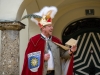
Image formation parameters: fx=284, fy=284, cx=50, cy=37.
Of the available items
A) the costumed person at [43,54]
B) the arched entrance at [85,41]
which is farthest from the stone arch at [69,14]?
the costumed person at [43,54]

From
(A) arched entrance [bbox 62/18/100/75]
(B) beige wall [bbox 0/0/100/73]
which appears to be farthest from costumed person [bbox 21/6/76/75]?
(A) arched entrance [bbox 62/18/100/75]

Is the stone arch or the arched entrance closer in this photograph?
the stone arch

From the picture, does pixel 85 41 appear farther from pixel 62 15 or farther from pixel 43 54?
pixel 43 54

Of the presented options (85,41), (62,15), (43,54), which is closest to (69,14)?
(62,15)

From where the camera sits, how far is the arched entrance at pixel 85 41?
26.7 feet

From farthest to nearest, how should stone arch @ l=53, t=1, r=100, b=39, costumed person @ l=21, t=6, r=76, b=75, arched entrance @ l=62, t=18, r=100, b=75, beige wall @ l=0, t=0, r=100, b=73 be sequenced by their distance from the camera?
arched entrance @ l=62, t=18, r=100, b=75 < stone arch @ l=53, t=1, r=100, b=39 < beige wall @ l=0, t=0, r=100, b=73 < costumed person @ l=21, t=6, r=76, b=75

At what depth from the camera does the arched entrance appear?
8141mm

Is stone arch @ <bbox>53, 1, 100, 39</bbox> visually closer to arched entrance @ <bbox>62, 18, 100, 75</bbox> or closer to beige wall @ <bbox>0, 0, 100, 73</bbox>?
beige wall @ <bbox>0, 0, 100, 73</bbox>

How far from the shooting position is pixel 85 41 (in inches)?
324

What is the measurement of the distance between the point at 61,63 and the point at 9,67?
0.99m

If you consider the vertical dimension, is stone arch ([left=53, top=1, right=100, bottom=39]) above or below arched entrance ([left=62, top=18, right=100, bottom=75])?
above

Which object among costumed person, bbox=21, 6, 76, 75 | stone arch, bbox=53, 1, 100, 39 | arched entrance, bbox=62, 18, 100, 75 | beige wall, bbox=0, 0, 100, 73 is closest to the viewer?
costumed person, bbox=21, 6, 76, 75

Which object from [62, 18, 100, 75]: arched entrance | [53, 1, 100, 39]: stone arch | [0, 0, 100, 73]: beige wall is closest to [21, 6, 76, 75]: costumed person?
[0, 0, 100, 73]: beige wall

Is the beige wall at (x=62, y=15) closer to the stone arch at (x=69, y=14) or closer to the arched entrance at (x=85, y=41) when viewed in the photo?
the stone arch at (x=69, y=14)
